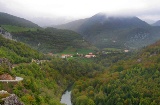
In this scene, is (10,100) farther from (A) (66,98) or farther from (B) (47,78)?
(B) (47,78)

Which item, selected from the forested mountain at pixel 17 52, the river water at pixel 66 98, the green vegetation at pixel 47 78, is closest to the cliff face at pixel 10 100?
the green vegetation at pixel 47 78

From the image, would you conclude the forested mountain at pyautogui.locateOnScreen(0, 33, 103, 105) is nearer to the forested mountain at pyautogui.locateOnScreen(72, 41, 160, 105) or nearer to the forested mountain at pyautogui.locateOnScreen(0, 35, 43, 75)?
the forested mountain at pyautogui.locateOnScreen(0, 35, 43, 75)

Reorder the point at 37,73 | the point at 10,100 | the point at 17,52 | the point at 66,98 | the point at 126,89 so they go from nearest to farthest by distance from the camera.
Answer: the point at 10,100 < the point at 126,89 < the point at 66,98 < the point at 37,73 < the point at 17,52

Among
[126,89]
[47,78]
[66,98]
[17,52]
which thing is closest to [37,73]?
[47,78]

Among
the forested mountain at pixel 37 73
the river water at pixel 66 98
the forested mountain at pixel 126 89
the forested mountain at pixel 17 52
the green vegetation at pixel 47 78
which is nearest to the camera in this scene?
the green vegetation at pixel 47 78

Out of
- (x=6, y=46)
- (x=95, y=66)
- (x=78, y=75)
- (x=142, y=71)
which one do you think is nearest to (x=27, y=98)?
(x=142, y=71)

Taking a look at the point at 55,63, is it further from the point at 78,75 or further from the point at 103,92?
the point at 103,92

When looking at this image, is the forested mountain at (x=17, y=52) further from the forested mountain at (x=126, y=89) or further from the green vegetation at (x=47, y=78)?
the forested mountain at (x=126, y=89)

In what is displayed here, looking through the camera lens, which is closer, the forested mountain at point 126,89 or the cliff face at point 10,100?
the cliff face at point 10,100

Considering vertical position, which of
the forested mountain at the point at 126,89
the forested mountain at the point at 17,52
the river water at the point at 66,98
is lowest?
the river water at the point at 66,98
